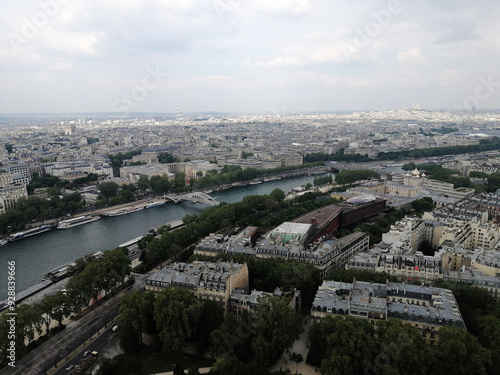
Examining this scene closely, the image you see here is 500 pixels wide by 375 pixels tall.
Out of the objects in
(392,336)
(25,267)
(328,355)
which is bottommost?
(25,267)

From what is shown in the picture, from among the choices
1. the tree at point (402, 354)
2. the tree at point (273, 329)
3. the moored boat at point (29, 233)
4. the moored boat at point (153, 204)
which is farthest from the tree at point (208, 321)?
the moored boat at point (153, 204)

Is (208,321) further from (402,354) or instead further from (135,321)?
(402,354)

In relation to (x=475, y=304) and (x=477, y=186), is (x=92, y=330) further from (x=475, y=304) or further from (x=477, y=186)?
(x=477, y=186)

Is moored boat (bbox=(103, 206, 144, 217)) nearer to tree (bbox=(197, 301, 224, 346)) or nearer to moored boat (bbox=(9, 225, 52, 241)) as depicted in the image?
moored boat (bbox=(9, 225, 52, 241))

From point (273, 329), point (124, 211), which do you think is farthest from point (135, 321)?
point (124, 211)

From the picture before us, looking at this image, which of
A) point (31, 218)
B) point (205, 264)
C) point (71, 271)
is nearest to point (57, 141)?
point (31, 218)
